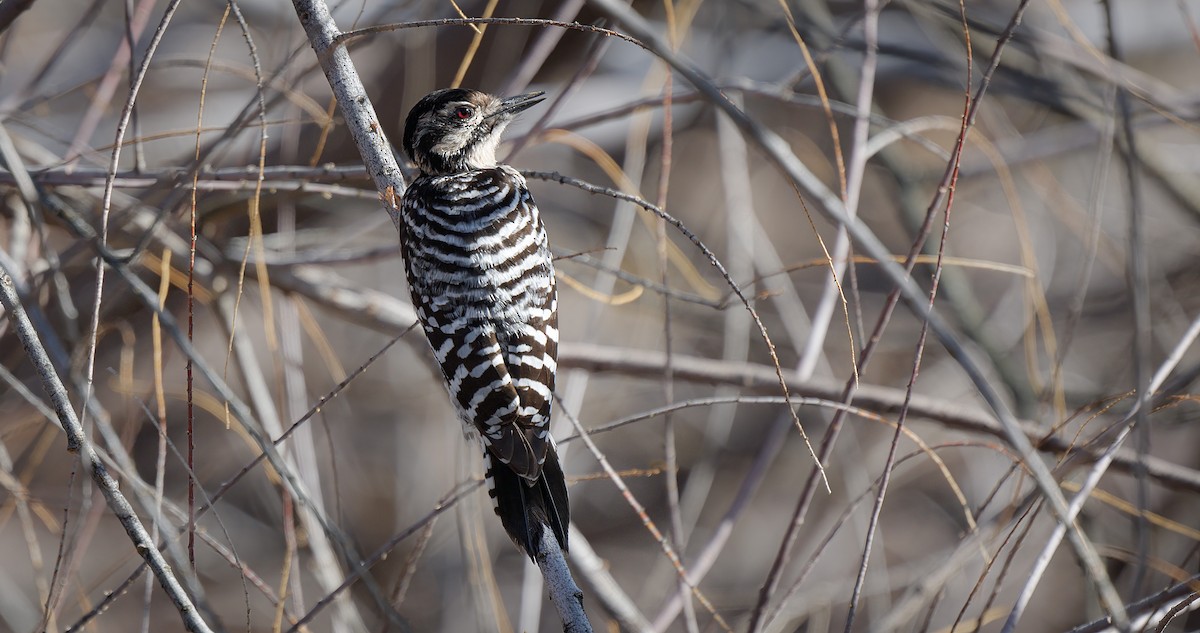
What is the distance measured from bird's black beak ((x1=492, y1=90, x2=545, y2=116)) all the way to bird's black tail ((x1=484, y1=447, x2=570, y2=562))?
138 cm

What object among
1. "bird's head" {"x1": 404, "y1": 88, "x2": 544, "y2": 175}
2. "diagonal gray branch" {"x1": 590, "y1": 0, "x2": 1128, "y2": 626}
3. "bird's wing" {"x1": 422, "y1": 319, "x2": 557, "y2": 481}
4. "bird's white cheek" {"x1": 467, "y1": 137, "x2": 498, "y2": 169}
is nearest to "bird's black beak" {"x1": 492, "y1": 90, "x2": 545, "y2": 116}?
"bird's head" {"x1": 404, "y1": 88, "x2": 544, "y2": 175}

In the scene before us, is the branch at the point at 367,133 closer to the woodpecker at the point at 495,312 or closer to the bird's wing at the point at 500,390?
the woodpecker at the point at 495,312

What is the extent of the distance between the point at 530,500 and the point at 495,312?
0.63m

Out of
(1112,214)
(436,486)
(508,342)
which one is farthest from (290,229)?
(1112,214)

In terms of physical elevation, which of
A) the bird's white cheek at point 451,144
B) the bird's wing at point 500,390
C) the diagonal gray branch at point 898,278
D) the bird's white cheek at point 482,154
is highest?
the bird's white cheek at point 451,144

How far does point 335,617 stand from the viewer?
117 inches

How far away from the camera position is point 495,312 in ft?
9.70

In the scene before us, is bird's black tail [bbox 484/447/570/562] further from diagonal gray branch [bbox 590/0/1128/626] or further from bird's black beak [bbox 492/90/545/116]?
bird's black beak [bbox 492/90/545/116]

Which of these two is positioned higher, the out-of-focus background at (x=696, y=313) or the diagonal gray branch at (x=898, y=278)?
the out-of-focus background at (x=696, y=313)

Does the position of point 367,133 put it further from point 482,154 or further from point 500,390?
point 482,154

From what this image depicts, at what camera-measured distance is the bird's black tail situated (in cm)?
251

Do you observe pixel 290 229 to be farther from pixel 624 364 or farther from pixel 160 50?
pixel 160 50

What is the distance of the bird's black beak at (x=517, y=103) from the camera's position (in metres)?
3.50

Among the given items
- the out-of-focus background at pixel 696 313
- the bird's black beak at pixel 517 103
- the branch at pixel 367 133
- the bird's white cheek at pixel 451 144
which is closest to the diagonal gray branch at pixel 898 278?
the branch at pixel 367 133
